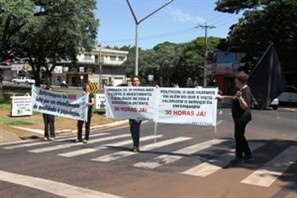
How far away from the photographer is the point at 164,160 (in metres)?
10.5

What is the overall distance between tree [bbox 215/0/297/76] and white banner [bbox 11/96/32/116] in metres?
25.4

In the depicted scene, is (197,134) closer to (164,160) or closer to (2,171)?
(164,160)

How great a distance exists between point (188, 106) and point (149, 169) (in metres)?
→ 1.99

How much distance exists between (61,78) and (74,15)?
90.1 metres

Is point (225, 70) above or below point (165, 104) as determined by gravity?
above

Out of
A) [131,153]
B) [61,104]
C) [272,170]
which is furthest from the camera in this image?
[61,104]

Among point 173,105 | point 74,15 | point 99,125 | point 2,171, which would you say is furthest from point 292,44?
point 2,171

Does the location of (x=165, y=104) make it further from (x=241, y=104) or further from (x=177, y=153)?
(x=241, y=104)

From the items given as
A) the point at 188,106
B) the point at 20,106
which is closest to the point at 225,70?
the point at 20,106

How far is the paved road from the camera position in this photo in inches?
302

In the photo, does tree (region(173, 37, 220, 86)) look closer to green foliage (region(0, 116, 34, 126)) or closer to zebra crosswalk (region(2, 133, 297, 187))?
green foliage (region(0, 116, 34, 126))

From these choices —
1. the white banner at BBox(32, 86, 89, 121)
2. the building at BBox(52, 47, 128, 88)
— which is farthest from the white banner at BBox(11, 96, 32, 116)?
the building at BBox(52, 47, 128, 88)

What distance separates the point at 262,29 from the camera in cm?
4122

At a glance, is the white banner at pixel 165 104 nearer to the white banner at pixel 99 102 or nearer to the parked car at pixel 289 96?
the white banner at pixel 99 102
